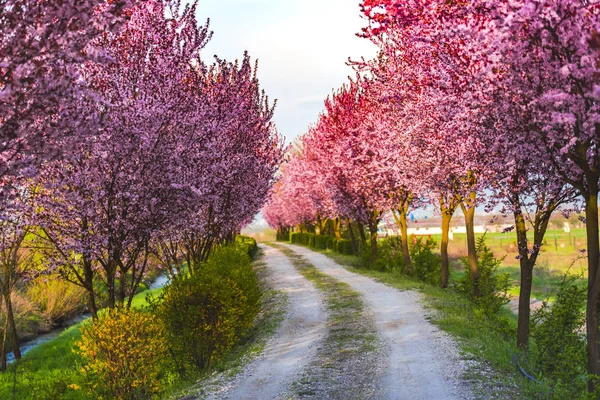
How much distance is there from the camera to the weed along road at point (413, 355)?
873 centimetres

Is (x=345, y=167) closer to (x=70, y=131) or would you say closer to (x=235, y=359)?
(x=235, y=359)

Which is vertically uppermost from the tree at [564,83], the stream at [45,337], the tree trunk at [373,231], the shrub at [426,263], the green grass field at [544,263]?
the tree at [564,83]

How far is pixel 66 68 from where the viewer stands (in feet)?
17.9

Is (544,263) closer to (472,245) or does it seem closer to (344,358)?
(472,245)

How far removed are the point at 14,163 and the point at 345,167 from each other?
22442mm

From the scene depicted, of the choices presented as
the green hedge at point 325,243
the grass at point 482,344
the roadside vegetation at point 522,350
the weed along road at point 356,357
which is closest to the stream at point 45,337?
the weed along road at point 356,357

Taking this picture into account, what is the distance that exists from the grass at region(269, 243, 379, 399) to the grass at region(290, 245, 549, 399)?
179 centimetres

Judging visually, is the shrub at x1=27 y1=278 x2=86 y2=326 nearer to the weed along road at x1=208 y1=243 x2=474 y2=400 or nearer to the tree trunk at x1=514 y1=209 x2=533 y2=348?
the weed along road at x1=208 y1=243 x2=474 y2=400

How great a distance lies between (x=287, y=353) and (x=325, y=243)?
32.2 metres

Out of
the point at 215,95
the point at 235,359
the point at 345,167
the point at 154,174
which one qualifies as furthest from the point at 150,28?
the point at 345,167

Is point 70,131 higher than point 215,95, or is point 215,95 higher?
point 215,95

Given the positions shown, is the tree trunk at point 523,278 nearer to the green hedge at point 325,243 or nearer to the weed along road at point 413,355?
the weed along road at point 413,355

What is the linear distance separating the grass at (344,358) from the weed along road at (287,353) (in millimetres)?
243

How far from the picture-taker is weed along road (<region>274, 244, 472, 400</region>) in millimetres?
8734
